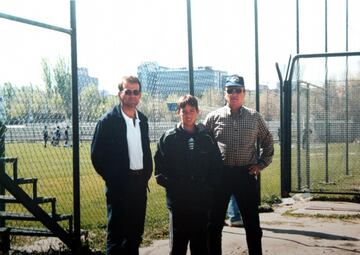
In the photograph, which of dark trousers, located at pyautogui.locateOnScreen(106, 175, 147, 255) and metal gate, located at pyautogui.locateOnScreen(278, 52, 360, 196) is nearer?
dark trousers, located at pyautogui.locateOnScreen(106, 175, 147, 255)

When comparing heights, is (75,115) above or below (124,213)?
above

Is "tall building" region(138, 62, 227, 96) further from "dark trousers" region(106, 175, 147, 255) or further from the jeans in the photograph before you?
"dark trousers" region(106, 175, 147, 255)

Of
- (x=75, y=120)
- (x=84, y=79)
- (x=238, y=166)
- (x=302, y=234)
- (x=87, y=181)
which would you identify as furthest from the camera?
(x=87, y=181)

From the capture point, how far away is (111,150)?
172 inches

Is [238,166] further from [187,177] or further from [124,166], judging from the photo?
[124,166]

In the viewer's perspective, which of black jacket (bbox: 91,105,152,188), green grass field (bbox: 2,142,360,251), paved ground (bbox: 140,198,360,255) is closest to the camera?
black jacket (bbox: 91,105,152,188)

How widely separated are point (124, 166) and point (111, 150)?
18cm

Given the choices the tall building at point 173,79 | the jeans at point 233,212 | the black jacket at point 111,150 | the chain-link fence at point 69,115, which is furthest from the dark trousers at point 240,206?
the jeans at point 233,212

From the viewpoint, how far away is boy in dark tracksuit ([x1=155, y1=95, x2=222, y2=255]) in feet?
14.3

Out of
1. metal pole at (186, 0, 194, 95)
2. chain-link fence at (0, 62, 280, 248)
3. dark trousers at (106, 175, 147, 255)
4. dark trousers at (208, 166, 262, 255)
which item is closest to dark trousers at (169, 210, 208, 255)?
dark trousers at (106, 175, 147, 255)

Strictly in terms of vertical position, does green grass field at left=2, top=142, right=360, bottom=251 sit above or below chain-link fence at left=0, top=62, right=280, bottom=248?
below

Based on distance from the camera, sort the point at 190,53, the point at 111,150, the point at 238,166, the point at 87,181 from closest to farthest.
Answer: the point at 111,150 < the point at 238,166 < the point at 190,53 < the point at 87,181

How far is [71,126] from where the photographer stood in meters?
5.56

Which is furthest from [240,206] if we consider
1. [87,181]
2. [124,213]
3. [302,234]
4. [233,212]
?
[87,181]
